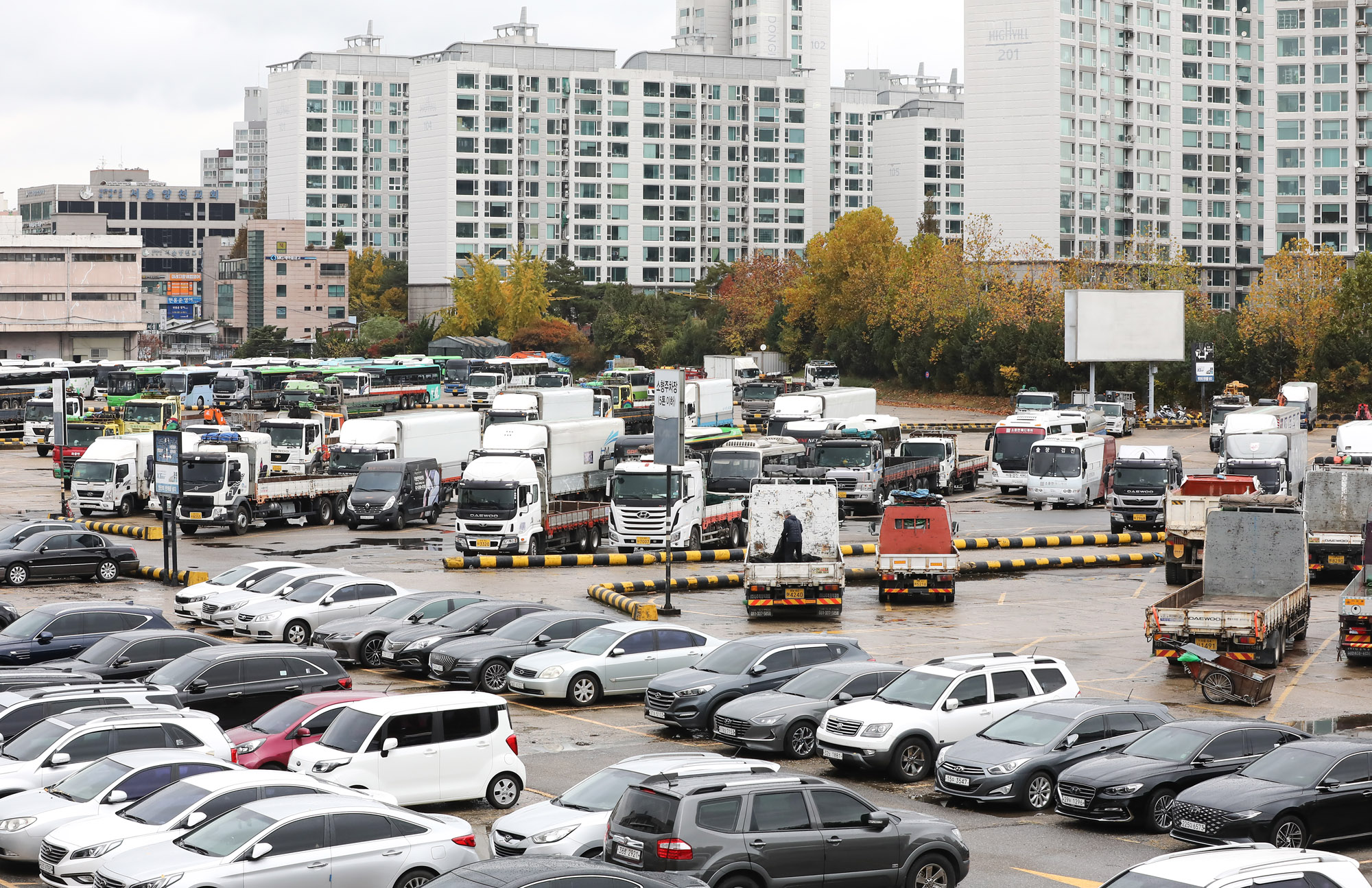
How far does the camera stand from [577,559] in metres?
40.5

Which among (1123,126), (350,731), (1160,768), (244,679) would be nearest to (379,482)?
(244,679)

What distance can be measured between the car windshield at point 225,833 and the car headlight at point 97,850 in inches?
32.7

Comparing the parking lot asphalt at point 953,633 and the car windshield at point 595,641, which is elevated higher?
the car windshield at point 595,641

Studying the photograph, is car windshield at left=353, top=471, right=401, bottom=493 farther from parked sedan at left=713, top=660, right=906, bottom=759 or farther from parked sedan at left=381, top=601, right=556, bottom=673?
parked sedan at left=713, top=660, right=906, bottom=759

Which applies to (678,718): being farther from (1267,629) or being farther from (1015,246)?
(1015,246)

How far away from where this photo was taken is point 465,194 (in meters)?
153

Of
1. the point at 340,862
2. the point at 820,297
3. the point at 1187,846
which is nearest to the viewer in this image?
the point at 340,862

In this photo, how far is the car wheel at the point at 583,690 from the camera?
2466 centimetres

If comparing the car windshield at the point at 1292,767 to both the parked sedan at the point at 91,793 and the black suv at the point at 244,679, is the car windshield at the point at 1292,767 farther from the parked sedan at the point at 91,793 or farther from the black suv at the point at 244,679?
the black suv at the point at 244,679

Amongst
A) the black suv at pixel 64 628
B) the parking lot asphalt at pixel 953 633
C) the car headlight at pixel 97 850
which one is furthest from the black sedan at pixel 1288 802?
the black suv at pixel 64 628

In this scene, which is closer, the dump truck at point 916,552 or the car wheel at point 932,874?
the car wheel at point 932,874

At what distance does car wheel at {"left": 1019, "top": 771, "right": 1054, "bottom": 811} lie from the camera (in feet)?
60.8

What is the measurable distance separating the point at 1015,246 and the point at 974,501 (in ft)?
250

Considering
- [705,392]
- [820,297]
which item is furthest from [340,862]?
[820,297]
